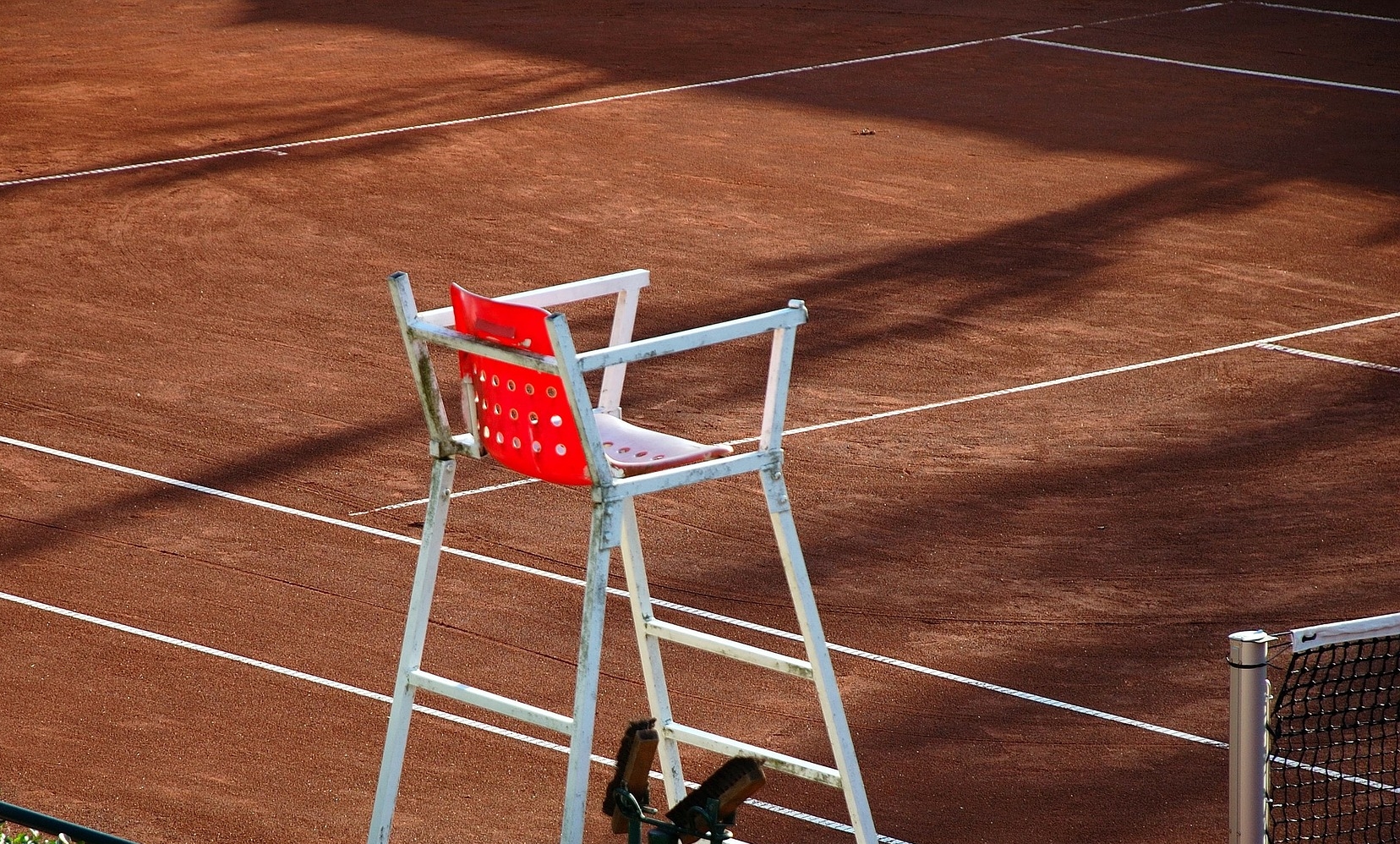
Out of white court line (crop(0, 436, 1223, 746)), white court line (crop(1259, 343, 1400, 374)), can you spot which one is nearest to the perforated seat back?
white court line (crop(0, 436, 1223, 746))

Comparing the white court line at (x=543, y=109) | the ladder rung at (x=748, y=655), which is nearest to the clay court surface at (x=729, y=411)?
the white court line at (x=543, y=109)

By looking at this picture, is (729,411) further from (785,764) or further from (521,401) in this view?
(521,401)

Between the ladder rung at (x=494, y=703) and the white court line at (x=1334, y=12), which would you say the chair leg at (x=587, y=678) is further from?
the white court line at (x=1334, y=12)

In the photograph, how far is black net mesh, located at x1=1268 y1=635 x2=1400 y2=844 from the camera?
22.5ft

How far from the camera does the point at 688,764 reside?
7473mm

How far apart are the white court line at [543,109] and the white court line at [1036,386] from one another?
902 centimetres

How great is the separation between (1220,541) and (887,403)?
280cm

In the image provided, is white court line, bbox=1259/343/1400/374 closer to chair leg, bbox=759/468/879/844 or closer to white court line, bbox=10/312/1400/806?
white court line, bbox=10/312/1400/806

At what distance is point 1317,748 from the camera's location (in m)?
7.45

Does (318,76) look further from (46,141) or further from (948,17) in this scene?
(948,17)

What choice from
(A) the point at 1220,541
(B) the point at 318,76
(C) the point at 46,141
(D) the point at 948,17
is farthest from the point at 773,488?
(D) the point at 948,17

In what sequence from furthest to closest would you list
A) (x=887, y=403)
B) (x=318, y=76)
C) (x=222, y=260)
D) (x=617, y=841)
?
(x=318, y=76), (x=222, y=260), (x=887, y=403), (x=617, y=841)

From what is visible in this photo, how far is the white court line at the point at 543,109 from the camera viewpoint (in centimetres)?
1817

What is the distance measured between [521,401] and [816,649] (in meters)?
1.05
